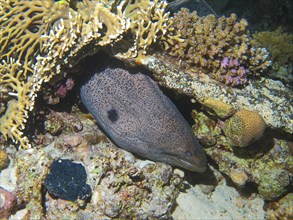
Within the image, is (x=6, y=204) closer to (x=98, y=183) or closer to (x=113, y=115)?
(x=98, y=183)

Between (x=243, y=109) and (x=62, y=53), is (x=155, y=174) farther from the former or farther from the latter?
(x=62, y=53)

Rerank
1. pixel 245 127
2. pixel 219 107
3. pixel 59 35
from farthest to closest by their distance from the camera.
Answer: pixel 219 107 < pixel 245 127 < pixel 59 35

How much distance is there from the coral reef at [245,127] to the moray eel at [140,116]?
710mm

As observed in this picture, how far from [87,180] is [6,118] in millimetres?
1753

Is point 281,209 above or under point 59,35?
under

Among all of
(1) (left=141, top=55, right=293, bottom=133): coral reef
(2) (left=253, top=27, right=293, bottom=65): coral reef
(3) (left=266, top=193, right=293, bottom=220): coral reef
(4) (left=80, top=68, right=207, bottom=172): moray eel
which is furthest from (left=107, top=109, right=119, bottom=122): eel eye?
(2) (left=253, top=27, right=293, bottom=65): coral reef

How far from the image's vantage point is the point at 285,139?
4465mm

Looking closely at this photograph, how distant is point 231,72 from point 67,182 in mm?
3190

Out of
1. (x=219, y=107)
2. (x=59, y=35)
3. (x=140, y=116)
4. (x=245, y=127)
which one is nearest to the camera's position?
(x=59, y=35)

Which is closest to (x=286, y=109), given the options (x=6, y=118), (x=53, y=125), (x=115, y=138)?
(x=115, y=138)

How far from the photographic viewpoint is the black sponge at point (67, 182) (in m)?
4.06

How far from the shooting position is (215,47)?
14.0 ft

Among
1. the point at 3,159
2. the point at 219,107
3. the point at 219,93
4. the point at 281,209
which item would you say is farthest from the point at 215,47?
the point at 3,159

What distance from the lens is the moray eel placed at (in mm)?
4398
